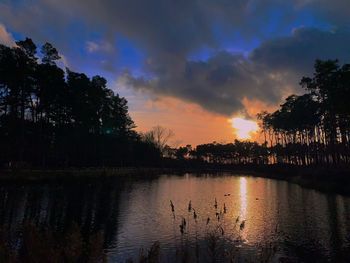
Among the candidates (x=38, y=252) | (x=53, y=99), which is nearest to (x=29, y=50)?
(x=53, y=99)

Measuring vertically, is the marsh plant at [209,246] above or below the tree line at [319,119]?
below

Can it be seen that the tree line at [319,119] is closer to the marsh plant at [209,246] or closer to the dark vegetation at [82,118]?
the dark vegetation at [82,118]

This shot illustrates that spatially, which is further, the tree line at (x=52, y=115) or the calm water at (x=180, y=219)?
the tree line at (x=52, y=115)

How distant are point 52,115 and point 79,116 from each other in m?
7.76

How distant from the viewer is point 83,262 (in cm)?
1344

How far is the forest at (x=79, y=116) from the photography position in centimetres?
5684

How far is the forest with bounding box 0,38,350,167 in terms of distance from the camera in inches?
2238

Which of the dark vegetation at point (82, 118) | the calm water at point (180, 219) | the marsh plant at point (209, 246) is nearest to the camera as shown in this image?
the marsh plant at point (209, 246)

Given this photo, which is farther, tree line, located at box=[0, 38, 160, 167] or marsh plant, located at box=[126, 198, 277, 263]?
tree line, located at box=[0, 38, 160, 167]

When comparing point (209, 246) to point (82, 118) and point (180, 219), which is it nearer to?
point (180, 219)

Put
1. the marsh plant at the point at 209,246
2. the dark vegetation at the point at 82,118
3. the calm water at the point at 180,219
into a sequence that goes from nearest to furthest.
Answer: the marsh plant at the point at 209,246 → the calm water at the point at 180,219 → the dark vegetation at the point at 82,118

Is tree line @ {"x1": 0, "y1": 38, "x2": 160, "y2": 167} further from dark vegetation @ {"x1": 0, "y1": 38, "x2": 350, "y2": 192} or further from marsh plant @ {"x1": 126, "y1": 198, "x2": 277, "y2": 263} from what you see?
marsh plant @ {"x1": 126, "y1": 198, "x2": 277, "y2": 263}

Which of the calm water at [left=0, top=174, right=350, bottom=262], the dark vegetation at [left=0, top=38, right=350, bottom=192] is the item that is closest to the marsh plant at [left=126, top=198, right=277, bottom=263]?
the calm water at [left=0, top=174, right=350, bottom=262]

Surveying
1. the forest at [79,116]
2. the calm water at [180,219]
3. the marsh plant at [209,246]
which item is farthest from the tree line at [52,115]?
the marsh plant at [209,246]
